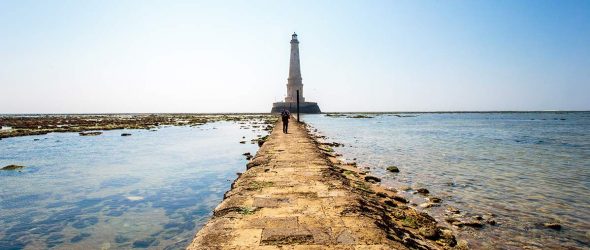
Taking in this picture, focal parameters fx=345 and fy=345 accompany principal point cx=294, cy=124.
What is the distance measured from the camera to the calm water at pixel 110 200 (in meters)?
5.71

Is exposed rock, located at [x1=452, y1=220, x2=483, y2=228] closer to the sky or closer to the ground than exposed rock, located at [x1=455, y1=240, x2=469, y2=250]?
closer to the ground

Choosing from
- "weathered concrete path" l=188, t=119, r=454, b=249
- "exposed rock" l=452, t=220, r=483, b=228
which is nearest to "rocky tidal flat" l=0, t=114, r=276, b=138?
"weathered concrete path" l=188, t=119, r=454, b=249

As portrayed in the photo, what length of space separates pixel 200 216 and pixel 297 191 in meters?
2.16

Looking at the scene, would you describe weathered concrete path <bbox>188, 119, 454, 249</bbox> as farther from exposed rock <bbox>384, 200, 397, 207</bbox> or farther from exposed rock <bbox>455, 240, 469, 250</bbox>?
exposed rock <bbox>455, 240, 469, 250</bbox>

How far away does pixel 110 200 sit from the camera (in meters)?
8.10

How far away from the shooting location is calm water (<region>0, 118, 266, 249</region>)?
5711 millimetres

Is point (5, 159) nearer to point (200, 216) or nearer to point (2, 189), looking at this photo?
point (2, 189)

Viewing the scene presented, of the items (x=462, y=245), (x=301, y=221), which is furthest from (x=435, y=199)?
(x=301, y=221)

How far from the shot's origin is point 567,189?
9094 mm

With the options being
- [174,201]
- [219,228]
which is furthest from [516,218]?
[174,201]

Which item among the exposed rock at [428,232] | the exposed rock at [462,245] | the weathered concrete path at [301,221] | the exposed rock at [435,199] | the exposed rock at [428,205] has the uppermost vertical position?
the weathered concrete path at [301,221]

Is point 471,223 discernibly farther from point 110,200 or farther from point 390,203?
point 110,200

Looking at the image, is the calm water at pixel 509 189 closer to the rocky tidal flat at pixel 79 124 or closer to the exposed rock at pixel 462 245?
the exposed rock at pixel 462 245

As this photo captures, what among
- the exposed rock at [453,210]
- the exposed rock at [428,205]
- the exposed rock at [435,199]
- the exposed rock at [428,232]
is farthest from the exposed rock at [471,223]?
the exposed rock at [435,199]
